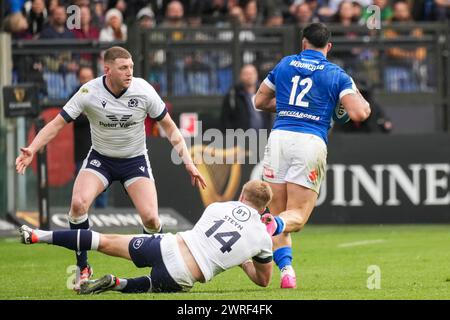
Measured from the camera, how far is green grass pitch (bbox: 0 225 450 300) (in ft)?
38.1

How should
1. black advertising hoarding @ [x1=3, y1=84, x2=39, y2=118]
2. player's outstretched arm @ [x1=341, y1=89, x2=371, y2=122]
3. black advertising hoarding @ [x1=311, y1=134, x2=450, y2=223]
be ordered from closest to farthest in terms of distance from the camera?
player's outstretched arm @ [x1=341, y1=89, x2=371, y2=122] < black advertising hoarding @ [x1=3, y1=84, x2=39, y2=118] < black advertising hoarding @ [x1=311, y1=134, x2=450, y2=223]

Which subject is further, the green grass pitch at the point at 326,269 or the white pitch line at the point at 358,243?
the white pitch line at the point at 358,243

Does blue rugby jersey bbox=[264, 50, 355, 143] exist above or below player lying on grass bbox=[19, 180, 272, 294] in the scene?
above

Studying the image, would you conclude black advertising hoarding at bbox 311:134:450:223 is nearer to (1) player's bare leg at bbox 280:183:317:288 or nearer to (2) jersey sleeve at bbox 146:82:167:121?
(2) jersey sleeve at bbox 146:82:167:121

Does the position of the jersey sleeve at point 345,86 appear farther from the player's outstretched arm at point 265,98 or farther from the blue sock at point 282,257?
the blue sock at point 282,257

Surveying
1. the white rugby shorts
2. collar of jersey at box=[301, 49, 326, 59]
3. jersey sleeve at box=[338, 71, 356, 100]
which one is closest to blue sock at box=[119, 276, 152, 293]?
the white rugby shorts

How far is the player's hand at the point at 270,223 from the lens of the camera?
37.6 ft

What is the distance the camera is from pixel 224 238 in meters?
11.1

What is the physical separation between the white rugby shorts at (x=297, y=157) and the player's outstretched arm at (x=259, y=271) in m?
0.92

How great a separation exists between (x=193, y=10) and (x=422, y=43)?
4223 mm

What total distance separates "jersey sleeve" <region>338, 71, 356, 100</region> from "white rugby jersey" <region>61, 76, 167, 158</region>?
1887 mm

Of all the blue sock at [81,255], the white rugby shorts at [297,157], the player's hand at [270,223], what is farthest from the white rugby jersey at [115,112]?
the player's hand at [270,223]

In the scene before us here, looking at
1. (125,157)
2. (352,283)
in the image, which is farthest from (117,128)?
(352,283)

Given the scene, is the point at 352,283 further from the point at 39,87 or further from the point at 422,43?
the point at 422,43
